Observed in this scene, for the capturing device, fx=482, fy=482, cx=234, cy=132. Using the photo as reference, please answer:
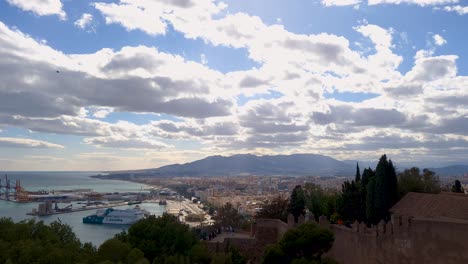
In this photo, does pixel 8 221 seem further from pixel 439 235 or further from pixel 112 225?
pixel 112 225

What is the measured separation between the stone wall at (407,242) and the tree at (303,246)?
3.71ft

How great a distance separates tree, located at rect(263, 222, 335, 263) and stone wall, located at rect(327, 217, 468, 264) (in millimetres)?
1132

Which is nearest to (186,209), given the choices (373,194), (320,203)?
(320,203)

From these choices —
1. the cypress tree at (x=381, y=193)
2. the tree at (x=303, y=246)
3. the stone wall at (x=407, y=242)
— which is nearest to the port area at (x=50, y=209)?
the tree at (x=303, y=246)

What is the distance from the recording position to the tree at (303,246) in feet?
61.9

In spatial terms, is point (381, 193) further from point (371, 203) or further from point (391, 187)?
point (391, 187)

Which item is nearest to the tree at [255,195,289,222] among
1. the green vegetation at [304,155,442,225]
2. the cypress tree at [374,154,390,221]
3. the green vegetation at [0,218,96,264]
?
the green vegetation at [304,155,442,225]

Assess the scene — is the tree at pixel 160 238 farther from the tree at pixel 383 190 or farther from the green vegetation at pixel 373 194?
the tree at pixel 383 190

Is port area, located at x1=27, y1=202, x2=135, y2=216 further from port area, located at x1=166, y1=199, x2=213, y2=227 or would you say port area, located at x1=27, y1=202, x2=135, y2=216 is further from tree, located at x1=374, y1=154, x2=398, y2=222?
tree, located at x1=374, y1=154, x2=398, y2=222

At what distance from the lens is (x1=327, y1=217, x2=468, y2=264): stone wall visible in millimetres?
14770

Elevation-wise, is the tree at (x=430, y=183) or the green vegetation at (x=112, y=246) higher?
the tree at (x=430, y=183)

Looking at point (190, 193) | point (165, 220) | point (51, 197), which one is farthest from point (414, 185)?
point (190, 193)

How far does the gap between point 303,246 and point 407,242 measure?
4142mm

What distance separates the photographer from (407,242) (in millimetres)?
16281
